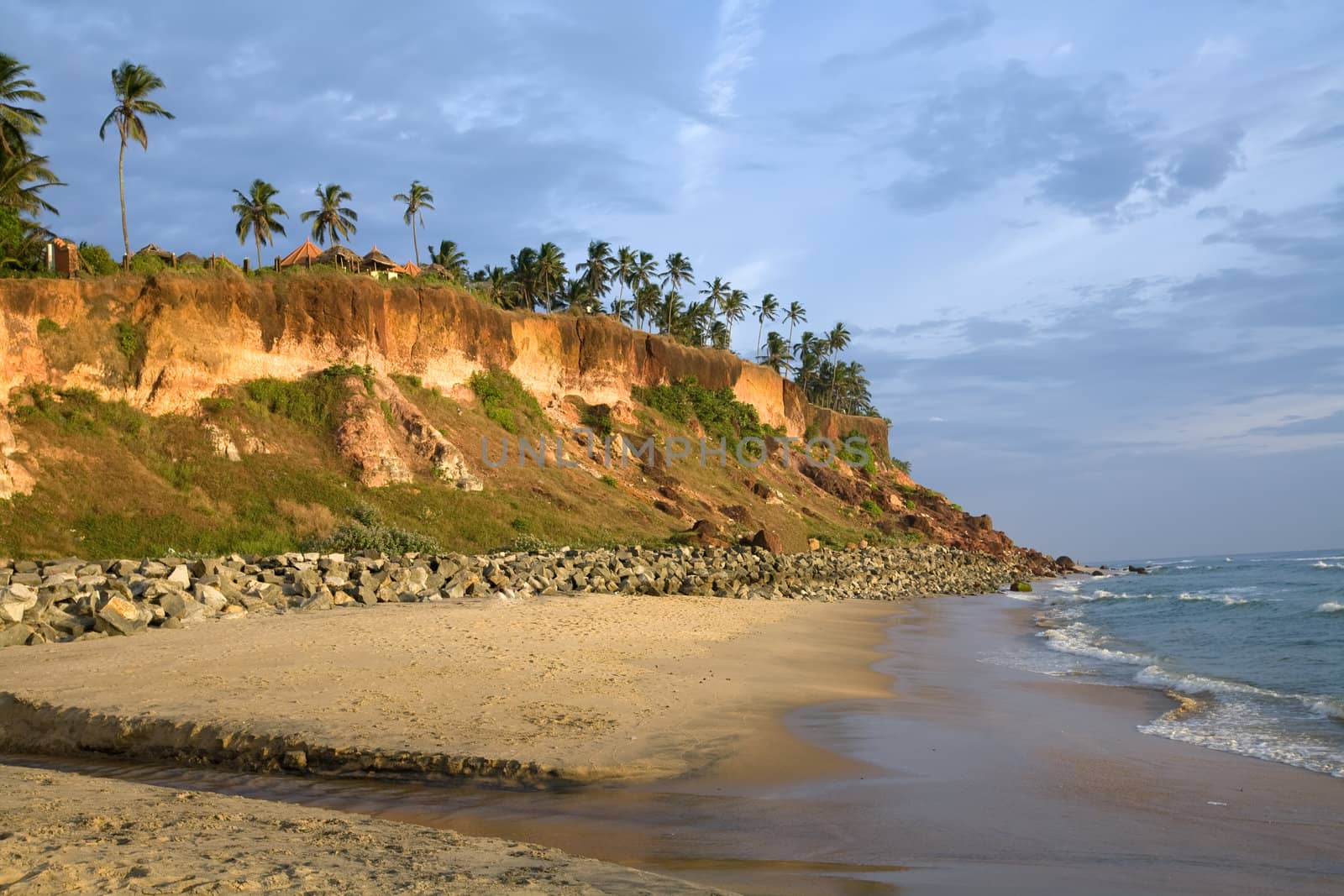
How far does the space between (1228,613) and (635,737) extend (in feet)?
76.9

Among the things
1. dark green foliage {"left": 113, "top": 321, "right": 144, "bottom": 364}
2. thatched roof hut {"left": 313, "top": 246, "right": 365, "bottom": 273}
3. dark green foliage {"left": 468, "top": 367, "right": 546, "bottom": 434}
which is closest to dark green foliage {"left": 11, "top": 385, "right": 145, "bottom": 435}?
dark green foliage {"left": 113, "top": 321, "right": 144, "bottom": 364}

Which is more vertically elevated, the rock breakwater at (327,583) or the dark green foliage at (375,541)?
the dark green foliage at (375,541)

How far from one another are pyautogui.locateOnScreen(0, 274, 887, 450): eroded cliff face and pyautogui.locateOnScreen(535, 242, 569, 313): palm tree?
514 inches

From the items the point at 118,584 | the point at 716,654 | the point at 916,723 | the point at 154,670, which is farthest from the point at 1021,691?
the point at 118,584

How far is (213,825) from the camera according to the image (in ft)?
16.8

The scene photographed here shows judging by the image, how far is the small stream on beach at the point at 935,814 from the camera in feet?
16.4

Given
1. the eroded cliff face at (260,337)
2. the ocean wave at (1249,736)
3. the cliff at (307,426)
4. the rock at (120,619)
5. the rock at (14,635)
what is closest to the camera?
the ocean wave at (1249,736)

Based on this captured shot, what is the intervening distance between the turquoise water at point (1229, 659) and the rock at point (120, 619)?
14.0 meters

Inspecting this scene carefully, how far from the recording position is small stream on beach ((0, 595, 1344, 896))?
4992mm

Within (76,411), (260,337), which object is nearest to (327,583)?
(76,411)

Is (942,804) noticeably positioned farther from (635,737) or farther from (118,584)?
(118,584)

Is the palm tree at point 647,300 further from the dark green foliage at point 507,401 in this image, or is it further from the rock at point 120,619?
the rock at point 120,619

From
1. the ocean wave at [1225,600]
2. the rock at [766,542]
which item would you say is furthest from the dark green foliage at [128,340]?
the ocean wave at [1225,600]

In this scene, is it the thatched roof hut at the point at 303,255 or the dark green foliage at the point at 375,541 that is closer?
the dark green foliage at the point at 375,541
